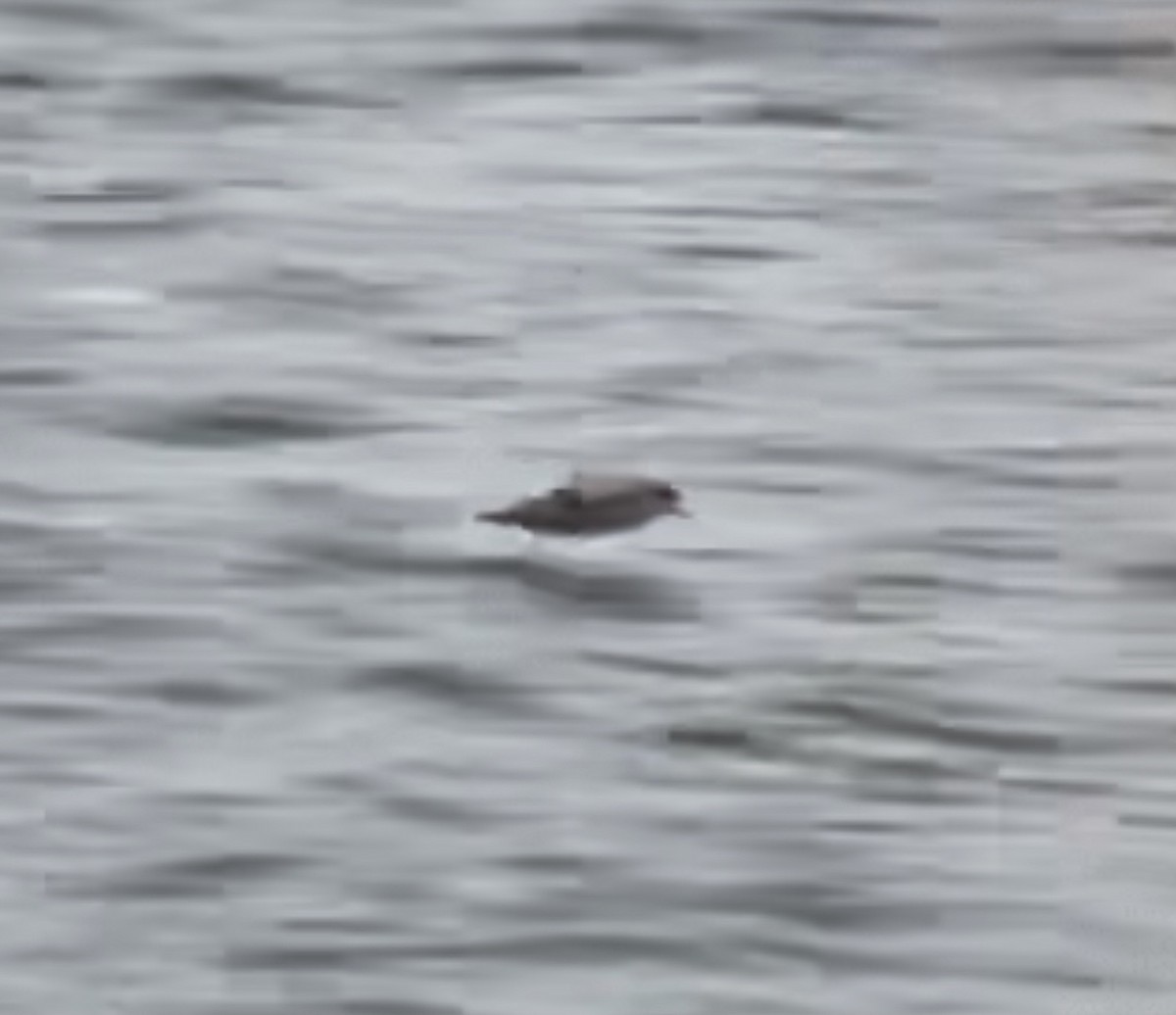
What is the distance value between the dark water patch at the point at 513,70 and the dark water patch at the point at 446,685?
2824 millimetres

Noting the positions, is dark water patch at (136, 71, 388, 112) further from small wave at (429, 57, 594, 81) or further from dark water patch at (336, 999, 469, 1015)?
dark water patch at (336, 999, 469, 1015)

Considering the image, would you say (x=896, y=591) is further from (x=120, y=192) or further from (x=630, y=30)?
(x=630, y=30)

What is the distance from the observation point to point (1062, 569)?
292 inches

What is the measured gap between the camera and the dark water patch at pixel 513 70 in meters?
9.77

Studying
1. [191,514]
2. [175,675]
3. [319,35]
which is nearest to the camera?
[175,675]

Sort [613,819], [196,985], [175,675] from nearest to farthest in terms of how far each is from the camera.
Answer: [196,985], [613,819], [175,675]

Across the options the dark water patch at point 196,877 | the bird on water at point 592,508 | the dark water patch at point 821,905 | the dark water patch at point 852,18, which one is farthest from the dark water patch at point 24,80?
the dark water patch at point 821,905

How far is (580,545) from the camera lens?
296 inches

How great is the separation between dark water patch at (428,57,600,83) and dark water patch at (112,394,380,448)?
1810mm

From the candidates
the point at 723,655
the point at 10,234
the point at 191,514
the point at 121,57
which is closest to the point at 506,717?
the point at 723,655

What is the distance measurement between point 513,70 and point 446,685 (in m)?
2.94

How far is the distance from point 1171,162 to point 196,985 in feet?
11.3

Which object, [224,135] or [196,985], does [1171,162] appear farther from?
[196,985]

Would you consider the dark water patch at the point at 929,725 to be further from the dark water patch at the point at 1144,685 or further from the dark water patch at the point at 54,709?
the dark water patch at the point at 54,709
